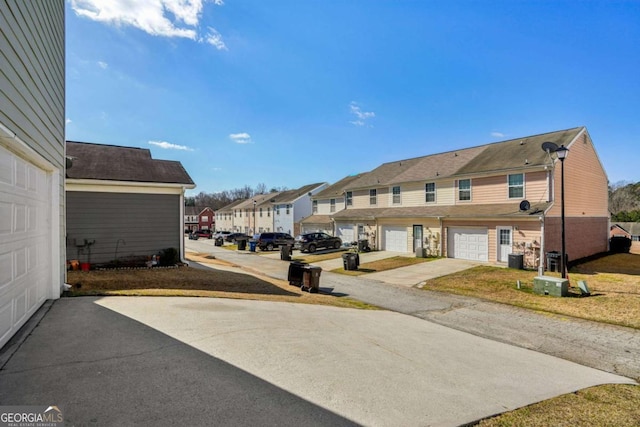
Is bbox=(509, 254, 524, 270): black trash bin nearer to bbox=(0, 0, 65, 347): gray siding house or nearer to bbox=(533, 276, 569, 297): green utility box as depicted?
bbox=(533, 276, 569, 297): green utility box

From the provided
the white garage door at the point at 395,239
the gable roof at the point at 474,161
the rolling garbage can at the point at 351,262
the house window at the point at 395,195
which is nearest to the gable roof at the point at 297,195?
the gable roof at the point at 474,161

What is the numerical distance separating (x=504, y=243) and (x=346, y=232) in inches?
550

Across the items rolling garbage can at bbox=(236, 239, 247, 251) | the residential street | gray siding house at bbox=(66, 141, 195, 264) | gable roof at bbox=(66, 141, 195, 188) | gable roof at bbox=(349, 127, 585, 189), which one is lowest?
the residential street

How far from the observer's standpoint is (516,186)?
62.6 feet

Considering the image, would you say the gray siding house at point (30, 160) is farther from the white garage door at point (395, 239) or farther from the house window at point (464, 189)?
the house window at point (464, 189)

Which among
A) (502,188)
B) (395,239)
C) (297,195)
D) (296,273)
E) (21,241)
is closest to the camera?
(21,241)

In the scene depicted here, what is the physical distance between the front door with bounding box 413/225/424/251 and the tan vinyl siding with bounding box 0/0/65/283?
2008 cm

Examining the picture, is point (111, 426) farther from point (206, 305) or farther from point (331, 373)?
point (206, 305)

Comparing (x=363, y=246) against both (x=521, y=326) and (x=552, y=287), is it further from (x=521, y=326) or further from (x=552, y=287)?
(x=521, y=326)

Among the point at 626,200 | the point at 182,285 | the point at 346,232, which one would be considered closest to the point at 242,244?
the point at 346,232

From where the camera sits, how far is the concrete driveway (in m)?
3.21

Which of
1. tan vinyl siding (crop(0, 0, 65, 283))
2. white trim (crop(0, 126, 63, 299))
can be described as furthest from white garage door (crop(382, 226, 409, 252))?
white trim (crop(0, 126, 63, 299))

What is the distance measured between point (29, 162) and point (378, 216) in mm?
22051

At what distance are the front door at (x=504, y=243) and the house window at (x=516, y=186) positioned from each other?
2.23 metres
